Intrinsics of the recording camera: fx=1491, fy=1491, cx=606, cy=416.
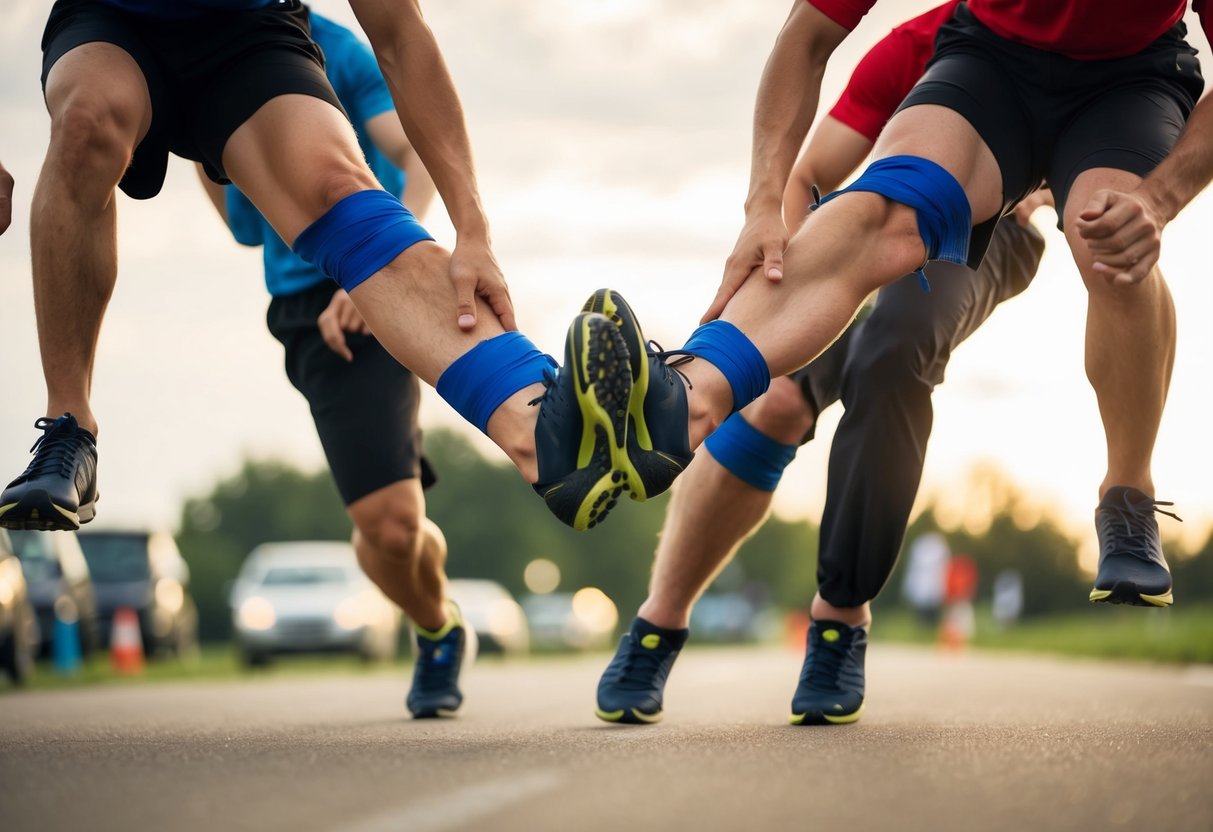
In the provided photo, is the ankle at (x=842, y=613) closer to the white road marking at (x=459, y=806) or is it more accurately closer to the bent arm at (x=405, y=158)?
the white road marking at (x=459, y=806)

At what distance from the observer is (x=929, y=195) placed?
11.9 ft

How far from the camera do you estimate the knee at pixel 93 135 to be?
12.0 ft

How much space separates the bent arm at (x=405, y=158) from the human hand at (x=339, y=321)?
1.46ft

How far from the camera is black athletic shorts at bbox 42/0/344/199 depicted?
12.5 ft

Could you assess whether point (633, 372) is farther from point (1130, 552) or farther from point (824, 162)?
point (824, 162)

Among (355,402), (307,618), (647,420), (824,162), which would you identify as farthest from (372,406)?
(307,618)

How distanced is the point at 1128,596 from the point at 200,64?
8.84 feet

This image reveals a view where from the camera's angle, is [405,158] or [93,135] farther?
[405,158]

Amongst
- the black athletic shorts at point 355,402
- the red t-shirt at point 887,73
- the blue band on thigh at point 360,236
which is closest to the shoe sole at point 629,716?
the black athletic shorts at point 355,402

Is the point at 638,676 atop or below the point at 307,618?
below

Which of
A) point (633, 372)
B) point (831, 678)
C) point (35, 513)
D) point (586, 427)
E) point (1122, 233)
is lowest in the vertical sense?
point (831, 678)

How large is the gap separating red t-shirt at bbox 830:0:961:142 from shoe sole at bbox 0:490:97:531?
2.65 meters

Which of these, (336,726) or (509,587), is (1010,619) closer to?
(336,726)

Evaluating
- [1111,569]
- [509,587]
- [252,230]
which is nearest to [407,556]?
[252,230]
